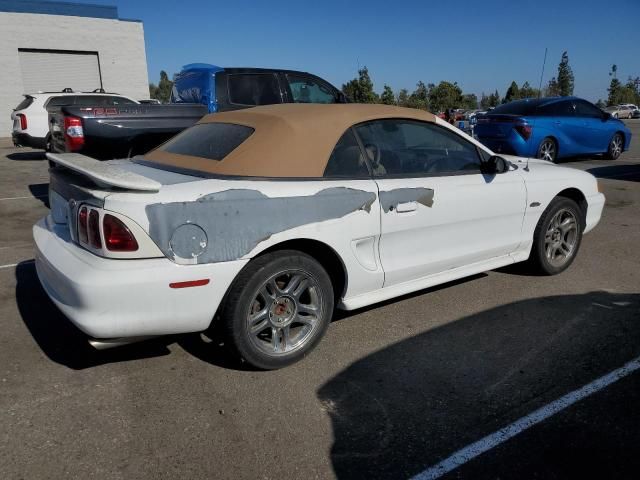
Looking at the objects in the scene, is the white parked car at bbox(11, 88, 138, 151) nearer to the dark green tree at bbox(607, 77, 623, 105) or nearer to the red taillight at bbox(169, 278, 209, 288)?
the red taillight at bbox(169, 278, 209, 288)

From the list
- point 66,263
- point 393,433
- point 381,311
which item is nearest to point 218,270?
point 66,263

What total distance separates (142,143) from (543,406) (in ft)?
19.6

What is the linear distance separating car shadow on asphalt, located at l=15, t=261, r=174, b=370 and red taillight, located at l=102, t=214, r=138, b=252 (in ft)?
3.26

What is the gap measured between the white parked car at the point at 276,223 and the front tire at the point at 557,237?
6.4 inches

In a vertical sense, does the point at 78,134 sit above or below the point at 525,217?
above

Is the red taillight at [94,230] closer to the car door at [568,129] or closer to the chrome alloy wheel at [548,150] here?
the chrome alloy wheel at [548,150]

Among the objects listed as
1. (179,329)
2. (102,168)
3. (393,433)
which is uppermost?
(102,168)

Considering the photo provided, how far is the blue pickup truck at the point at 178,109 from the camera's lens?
6.62 metres

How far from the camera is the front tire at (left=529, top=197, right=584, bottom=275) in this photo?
456cm

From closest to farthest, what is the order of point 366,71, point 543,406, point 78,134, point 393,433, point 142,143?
point 393,433 → point 543,406 → point 78,134 → point 142,143 → point 366,71

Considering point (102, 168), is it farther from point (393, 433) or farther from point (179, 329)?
point (393, 433)

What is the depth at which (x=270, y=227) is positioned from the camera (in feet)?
9.55

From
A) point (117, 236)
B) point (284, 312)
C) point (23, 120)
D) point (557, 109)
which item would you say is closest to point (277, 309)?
point (284, 312)

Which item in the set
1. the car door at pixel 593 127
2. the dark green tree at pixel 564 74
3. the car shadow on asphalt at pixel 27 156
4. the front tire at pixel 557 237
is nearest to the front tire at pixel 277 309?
the front tire at pixel 557 237
